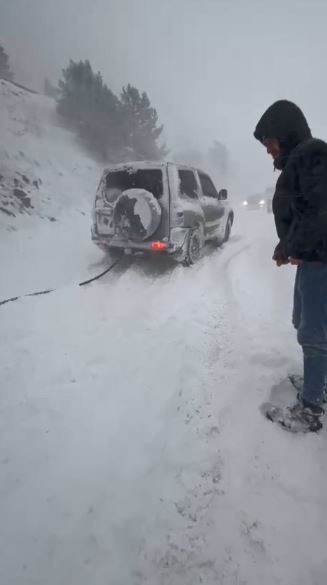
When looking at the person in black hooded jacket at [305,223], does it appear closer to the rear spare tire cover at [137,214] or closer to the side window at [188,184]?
the rear spare tire cover at [137,214]

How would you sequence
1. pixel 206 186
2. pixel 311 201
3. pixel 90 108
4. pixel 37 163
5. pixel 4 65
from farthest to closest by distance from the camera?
1. pixel 4 65
2. pixel 90 108
3. pixel 37 163
4. pixel 206 186
5. pixel 311 201

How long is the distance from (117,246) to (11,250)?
387cm

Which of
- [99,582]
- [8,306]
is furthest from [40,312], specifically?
[99,582]

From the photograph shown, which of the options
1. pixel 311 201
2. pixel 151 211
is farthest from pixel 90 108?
pixel 311 201

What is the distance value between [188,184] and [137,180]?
46.9 inches

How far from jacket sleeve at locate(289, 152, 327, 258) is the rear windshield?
3.83 meters

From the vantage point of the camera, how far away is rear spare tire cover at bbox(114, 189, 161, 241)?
17.5ft

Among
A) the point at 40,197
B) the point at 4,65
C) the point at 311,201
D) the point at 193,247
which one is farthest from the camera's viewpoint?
the point at 4,65

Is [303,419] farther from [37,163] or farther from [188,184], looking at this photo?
[37,163]

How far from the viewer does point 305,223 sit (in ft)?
6.98

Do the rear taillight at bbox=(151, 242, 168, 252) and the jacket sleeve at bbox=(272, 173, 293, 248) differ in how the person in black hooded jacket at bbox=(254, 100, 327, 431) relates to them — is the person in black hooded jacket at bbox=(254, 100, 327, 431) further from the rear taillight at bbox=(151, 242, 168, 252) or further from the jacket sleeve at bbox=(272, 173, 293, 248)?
the rear taillight at bbox=(151, 242, 168, 252)

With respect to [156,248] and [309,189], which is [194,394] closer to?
[309,189]

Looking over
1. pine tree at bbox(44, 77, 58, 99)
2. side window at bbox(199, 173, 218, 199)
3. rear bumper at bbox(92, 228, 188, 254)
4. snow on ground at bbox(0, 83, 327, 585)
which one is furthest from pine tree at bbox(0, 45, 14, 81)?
snow on ground at bbox(0, 83, 327, 585)

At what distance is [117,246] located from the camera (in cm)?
594
